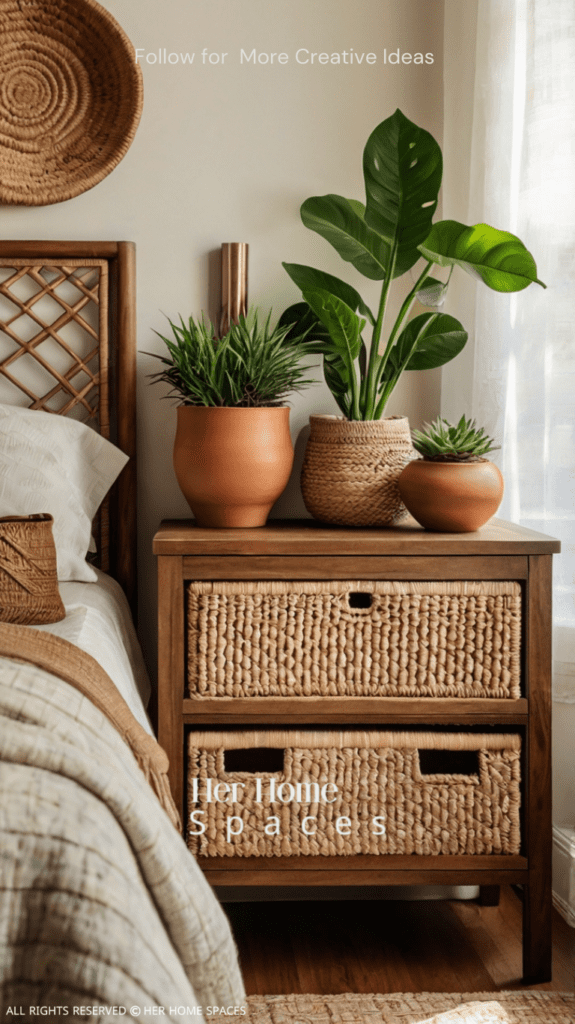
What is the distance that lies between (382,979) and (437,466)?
3.05 feet

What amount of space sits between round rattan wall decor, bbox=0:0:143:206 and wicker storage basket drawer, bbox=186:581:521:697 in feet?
3.17

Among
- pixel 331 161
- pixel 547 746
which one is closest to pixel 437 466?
Result: pixel 547 746

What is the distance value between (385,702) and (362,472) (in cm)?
44

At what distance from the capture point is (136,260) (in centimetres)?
177

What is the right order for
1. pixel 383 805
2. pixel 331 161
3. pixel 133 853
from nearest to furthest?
pixel 133 853 → pixel 383 805 → pixel 331 161

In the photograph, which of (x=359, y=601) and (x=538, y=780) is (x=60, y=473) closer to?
(x=359, y=601)

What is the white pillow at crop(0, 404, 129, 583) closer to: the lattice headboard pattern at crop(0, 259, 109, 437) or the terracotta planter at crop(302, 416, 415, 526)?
the lattice headboard pattern at crop(0, 259, 109, 437)

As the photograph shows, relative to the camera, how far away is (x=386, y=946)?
1544 millimetres

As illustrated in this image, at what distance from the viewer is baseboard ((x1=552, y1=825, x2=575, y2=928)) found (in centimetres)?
158

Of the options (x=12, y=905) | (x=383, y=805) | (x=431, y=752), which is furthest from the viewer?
(x=431, y=752)

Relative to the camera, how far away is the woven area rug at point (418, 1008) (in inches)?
51.6

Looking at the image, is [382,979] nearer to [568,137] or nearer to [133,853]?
[133,853]

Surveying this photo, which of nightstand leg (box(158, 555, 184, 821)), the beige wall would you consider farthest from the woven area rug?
the beige wall

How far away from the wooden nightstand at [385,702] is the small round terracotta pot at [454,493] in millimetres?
52
